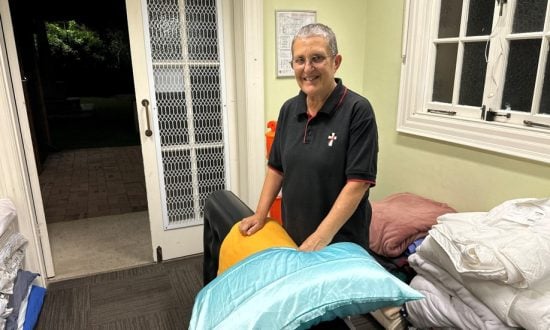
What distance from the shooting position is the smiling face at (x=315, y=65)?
3.71 ft

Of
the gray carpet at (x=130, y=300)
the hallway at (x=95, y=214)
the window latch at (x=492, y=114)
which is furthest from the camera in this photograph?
the hallway at (x=95, y=214)

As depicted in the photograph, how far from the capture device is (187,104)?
2492 millimetres

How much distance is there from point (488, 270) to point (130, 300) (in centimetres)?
193

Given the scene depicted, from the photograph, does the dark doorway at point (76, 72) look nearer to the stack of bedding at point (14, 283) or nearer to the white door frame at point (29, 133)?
the white door frame at point (29, 133)

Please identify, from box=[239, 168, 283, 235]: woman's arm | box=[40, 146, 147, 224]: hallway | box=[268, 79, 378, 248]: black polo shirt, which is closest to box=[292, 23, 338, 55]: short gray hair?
box=[268, 79, 378, 248]: black polo shirt

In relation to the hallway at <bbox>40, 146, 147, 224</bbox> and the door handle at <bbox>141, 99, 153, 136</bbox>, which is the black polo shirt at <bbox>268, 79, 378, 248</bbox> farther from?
the hallway at <bbox>40, 146, 147, 224</bbox>

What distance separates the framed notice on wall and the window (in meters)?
0.67

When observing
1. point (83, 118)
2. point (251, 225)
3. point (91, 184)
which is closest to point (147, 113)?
point (251, 225)

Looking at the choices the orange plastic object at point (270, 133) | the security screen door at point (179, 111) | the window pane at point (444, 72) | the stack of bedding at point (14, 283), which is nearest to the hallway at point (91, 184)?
the security screen door at point (179, 111)

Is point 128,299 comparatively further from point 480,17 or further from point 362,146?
point 480,17

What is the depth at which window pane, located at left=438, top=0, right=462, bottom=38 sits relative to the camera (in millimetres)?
2053

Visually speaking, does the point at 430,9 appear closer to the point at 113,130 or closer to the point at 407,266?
the point at 407,266

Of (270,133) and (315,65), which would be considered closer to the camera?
(315,65)

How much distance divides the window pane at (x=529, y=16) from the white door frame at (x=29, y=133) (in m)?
1.42
